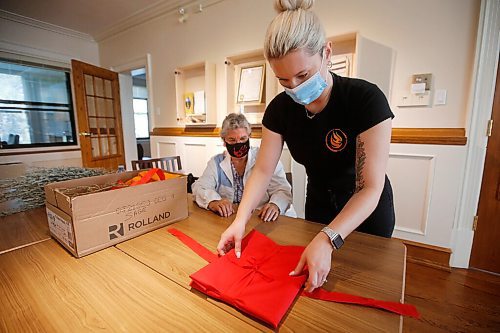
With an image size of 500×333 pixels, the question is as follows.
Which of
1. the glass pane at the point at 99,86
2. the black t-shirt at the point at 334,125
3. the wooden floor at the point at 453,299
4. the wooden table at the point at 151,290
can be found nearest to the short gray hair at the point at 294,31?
the black t-shirt at the point at 334,125

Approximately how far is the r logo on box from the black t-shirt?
641 mm

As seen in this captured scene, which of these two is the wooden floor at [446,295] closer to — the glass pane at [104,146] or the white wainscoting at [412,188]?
the white wainscoting at [412,188]

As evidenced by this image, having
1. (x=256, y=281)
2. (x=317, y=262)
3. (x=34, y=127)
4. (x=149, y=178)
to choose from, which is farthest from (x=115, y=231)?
(x=34, y=127)

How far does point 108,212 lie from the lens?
0.75 metres

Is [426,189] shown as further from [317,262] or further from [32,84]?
[32,84]

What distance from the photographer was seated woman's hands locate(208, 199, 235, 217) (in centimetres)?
105

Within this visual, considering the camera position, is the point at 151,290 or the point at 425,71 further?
the point at 425,71

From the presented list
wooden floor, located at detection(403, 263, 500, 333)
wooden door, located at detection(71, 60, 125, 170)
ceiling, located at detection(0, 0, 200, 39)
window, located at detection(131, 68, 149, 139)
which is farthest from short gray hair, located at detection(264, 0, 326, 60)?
window, located at detection(131, 68, 149, 139)

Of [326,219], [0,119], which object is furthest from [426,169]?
[0,119]

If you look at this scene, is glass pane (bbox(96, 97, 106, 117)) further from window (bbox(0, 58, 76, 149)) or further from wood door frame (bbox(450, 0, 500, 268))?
wood door frame (bbox(450, 0, 500, 268))

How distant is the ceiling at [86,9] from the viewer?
10.4 feet

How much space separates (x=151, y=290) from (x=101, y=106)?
4.47 m

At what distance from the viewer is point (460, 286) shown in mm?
1694

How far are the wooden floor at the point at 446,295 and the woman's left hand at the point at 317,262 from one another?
0.93 metres
